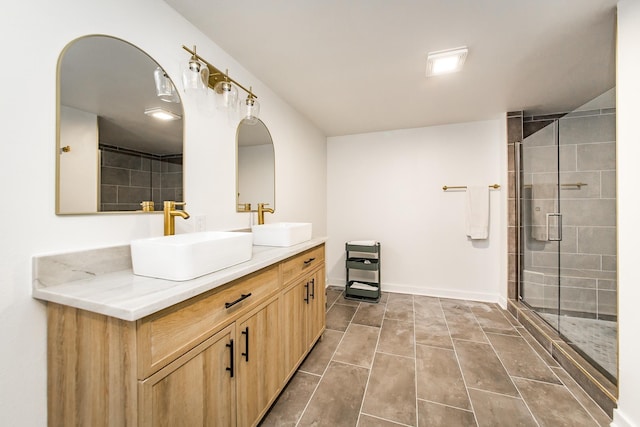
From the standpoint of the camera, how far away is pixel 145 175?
4.12 feet

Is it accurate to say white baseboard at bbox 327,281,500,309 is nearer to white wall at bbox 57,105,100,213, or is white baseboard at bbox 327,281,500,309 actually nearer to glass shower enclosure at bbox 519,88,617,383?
glass shower enclosure at bbox 519,88,617,383

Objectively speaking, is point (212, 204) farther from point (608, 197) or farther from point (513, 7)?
point (608, 197)

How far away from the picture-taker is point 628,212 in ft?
4.23

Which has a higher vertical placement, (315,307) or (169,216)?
(169,216)

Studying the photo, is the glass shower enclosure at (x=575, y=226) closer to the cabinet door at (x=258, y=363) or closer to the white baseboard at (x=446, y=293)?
the white baseboard at (x=446, y=293)

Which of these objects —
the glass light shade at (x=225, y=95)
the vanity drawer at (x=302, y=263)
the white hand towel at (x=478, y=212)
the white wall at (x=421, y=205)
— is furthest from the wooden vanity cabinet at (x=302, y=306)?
the white hand towel at (x=478, y=212)

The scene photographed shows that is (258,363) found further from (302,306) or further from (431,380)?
(431,380)

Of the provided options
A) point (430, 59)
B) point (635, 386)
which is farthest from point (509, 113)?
point (635, 386)

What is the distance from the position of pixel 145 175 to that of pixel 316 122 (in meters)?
2.29

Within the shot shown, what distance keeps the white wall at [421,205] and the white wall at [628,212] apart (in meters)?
1.69

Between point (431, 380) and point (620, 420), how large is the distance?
0.89 meters

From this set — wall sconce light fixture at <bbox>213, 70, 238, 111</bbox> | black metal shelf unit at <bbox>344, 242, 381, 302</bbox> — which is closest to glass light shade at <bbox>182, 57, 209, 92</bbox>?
wall sconce light fixture at <bbox>213, 70, 238, 111</bbox>

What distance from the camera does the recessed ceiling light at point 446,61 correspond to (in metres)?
1.73

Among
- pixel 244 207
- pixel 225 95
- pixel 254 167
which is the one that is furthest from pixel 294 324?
pixel 225 95
